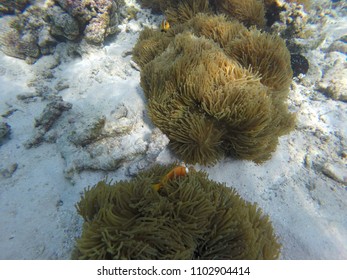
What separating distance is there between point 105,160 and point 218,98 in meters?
1.74

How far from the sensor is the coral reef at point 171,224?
6.66ft

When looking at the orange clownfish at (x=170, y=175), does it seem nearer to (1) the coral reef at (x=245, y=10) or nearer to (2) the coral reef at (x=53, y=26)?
(2) the coral reef at (x=53, y=26)

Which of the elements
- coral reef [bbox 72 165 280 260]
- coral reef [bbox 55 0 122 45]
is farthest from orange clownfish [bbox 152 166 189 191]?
coral reef [bbox 55 0 122 45]

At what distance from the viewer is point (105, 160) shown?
319cm

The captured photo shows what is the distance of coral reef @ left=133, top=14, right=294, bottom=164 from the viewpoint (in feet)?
9.98

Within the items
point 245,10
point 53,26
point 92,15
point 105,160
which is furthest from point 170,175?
point 53,26

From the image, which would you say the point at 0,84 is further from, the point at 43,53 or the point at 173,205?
the point at 173,205

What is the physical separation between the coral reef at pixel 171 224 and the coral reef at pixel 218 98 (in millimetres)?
805

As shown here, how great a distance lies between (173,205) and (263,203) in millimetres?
1516

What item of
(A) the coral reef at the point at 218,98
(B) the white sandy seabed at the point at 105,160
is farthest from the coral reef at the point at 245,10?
(B) the white sandy seabed at the point at 105,160

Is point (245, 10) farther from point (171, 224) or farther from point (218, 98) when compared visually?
point (171, 224)
